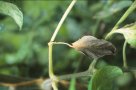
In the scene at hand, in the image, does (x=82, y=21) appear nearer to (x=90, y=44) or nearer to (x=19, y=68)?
(x=19, y=68)

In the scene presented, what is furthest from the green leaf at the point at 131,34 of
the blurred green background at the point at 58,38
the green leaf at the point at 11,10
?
the blurred green background at the point at 58,38

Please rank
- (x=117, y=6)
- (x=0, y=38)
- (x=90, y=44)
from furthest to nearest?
1. (x=0, y=38)
2. (x=117, y=6)
3. (x=90, y=44)

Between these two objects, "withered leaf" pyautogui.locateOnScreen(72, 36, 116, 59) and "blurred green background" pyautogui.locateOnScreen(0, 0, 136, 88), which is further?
"blurred green background" pyautogui.locateOnScreen(0, 0, 136, 88)

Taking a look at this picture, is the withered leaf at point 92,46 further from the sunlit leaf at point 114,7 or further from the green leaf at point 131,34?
the sunlit leaf at point 114,7

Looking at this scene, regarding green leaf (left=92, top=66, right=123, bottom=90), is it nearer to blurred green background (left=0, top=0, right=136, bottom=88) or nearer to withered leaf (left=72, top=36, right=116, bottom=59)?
withered leaf (left=72, top=36, right=116, bottom=59)

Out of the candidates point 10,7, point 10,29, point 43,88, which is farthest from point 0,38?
point 10,7

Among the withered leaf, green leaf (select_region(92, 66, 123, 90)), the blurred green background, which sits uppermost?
the blurred green background

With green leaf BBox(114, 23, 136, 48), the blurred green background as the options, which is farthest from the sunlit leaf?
green leaf BBox(114, 23, 136, 48)

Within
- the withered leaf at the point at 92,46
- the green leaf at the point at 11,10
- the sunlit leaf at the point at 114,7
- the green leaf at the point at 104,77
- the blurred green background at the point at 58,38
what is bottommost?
the green leaf at the point at 104,77
